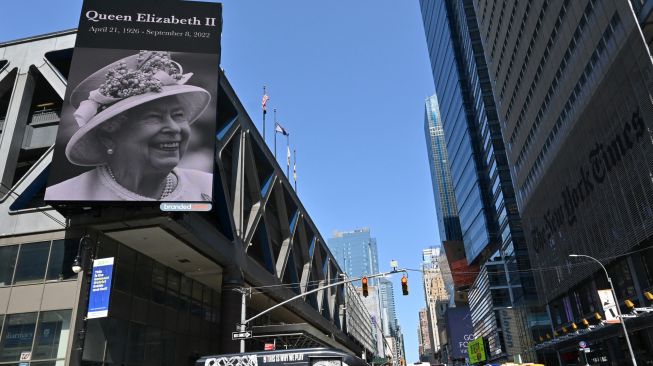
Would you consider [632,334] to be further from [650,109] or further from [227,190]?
[227,190]

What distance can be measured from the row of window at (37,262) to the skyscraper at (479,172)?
3022 inches

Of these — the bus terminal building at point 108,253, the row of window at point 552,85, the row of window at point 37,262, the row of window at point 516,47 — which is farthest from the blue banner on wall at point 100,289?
the row of window at point 516,47

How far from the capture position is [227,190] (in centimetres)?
3434

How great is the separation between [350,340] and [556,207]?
50970 millimetres

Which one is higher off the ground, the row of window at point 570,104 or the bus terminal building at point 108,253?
the row of window at point 570,104

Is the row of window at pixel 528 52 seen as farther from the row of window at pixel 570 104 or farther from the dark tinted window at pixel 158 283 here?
the dark tinted window at pixel 158 283

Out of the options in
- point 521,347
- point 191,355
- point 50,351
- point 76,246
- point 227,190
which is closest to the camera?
point 50,351

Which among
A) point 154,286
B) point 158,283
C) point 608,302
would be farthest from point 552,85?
point 154,286

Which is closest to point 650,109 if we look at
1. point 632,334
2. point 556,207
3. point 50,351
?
point 632,334

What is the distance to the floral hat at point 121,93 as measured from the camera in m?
26.4

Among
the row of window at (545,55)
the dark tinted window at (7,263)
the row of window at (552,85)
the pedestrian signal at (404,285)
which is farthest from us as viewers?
the row of window at (545,55)

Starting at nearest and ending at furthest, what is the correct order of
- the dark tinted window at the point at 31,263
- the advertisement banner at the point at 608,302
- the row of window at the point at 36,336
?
1. the row of window at the point at 36,336
2. the dark tinted window at the point at 31,263
3. the advertisement banner at the point at 608,302

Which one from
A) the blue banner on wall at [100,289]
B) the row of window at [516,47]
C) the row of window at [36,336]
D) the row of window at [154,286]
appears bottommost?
the row of window at [36,336]

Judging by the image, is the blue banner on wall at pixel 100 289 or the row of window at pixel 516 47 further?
the row of window at pixel 516 47
